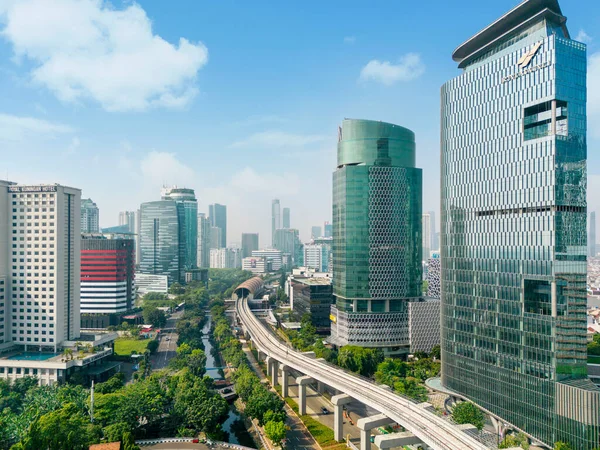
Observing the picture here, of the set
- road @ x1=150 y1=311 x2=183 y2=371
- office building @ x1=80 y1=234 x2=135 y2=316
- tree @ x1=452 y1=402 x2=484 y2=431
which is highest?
office building @ x1=80 y1=234 x2=135 y2=316

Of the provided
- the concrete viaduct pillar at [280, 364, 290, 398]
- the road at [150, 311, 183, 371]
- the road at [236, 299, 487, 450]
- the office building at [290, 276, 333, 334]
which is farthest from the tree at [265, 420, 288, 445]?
the office building at [290, 276, 333, 334]

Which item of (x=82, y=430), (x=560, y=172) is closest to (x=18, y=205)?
(x=82, y=430)

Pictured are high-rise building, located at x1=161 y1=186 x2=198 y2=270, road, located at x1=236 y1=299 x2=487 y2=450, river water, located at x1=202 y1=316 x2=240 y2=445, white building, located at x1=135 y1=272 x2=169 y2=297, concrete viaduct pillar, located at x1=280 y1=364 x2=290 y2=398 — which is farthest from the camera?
high-rise building, located at x1=161 y1=186 x2=198 y2=270

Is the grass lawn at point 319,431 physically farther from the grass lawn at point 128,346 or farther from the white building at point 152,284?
the white building at point 152,284

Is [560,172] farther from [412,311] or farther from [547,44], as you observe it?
[412,311]

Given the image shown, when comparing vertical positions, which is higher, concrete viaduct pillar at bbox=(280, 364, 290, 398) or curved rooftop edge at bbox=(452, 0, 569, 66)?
curved rooftop edge at bbox=(452, 0, 569, 66)

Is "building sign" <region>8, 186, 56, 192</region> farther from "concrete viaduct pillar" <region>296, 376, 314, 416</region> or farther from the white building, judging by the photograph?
the white building

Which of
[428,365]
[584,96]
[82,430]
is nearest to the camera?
[82,430]
